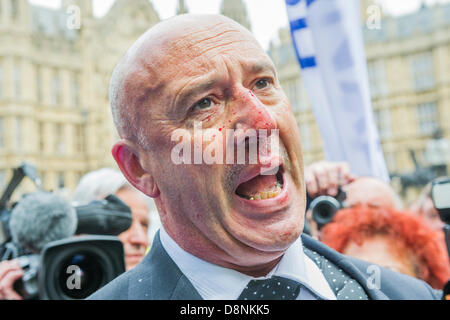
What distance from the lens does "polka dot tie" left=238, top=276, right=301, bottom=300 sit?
2.72 feet

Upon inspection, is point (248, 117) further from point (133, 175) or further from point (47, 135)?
point (47, 135)

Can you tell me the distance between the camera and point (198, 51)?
2.60ft

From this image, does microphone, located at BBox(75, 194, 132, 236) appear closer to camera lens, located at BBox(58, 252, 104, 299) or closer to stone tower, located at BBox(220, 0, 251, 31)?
camera lens, located at BBox(58, 252, 104, 299)

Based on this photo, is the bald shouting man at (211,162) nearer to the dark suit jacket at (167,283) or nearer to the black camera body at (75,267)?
the dark suit jacket at (167,283)

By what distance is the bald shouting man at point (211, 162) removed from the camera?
0.76 meters

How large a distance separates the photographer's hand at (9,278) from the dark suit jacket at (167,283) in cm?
39

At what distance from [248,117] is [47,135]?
1516 cm

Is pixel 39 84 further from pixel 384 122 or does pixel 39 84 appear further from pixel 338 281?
pixel 384 122

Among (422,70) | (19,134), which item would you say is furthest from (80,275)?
(422,70)

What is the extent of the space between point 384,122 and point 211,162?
79.1 ft

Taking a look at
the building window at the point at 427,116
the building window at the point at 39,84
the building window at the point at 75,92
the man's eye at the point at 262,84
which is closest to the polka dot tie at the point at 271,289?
the man's eye at the point at 262,84

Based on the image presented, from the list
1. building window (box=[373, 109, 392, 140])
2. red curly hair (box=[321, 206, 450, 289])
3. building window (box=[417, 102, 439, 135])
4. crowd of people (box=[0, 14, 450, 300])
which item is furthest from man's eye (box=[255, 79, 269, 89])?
building window (box=[417, 102, 439, 135])

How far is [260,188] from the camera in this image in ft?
2.61
